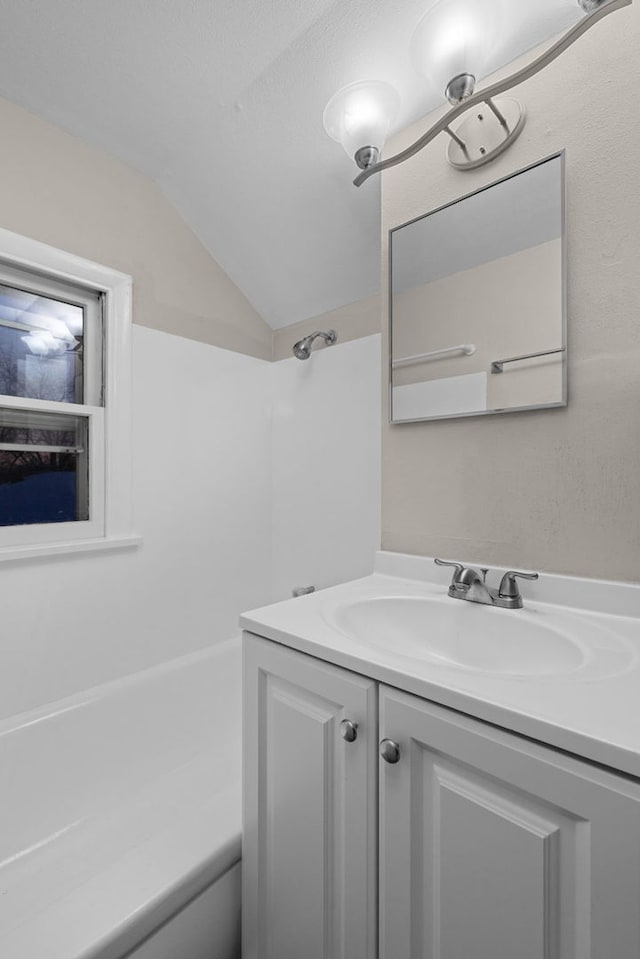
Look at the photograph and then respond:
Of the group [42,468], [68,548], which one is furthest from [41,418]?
[68,548]

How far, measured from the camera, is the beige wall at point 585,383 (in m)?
1.01

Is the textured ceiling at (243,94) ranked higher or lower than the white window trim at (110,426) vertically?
higher

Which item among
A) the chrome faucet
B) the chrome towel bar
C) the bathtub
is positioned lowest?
the bathtub

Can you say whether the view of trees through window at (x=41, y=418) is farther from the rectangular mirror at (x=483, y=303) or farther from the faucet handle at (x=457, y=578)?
the faucet handle at (x=457, y=578)

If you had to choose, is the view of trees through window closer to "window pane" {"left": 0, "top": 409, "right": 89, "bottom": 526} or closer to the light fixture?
"window pane" {"left": 0, "top": 409, "right": 89, "bottom": 526}

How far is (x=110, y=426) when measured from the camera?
1.67 m

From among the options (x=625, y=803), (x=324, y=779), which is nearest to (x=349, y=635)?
(x=324, y=779)

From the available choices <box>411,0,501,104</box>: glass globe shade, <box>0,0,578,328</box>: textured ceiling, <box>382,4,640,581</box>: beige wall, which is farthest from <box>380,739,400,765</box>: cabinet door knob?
<box>0,0,578,328</box>: textured ceiling

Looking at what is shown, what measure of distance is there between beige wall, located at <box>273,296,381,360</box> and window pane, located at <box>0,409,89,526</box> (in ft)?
3.30

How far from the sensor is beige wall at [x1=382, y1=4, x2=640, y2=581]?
1011mm

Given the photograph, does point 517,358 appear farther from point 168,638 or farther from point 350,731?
point 168,638

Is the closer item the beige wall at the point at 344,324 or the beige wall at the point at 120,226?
the beige wall at the point at 120,226

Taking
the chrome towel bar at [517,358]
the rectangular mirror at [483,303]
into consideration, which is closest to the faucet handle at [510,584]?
the rectangular mirror at [483,303]

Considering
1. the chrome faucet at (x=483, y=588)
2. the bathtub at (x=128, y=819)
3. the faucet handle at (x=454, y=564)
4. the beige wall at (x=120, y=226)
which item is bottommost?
the bathtub at (x=128, y=819)
